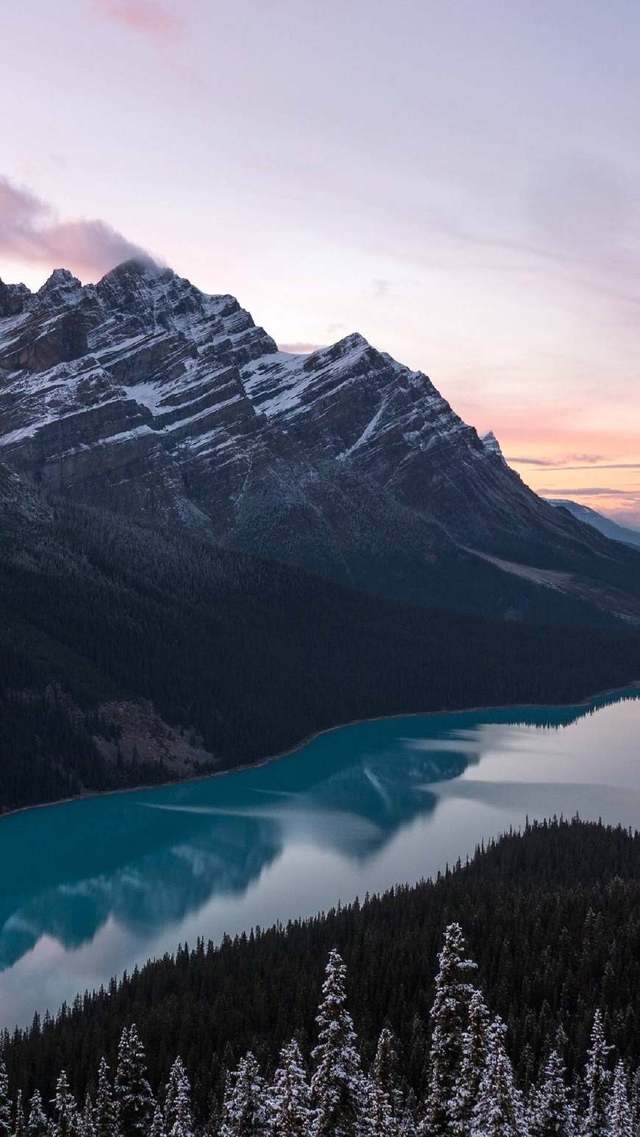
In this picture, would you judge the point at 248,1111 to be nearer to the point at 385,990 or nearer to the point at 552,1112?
the point at 552,1112

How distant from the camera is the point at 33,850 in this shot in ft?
602

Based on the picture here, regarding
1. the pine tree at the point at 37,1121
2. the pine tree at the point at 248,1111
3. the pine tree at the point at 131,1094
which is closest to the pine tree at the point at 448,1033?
the pine tree at the point at 248,1111

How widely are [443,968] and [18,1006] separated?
284 ft

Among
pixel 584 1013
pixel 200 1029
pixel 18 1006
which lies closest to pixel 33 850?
pixel 18 1006

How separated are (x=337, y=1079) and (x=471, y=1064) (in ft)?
16.0

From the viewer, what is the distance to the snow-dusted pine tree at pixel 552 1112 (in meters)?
57.9

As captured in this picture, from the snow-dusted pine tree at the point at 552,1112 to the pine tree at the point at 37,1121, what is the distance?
2582 cm

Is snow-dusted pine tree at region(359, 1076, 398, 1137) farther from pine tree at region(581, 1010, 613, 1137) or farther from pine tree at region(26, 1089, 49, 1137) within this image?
pine tree at region(26, 1089, 49, 1137)

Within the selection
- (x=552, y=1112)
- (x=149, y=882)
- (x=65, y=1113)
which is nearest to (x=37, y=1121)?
(x=65, y=1113)

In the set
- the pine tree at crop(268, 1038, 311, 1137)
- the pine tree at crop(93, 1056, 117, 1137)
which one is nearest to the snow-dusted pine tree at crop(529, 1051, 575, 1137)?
the pine tree at crop(268, 1038, 311, 1137)

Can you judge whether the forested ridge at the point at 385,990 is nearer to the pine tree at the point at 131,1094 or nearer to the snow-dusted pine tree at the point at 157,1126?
the pine tree at the point at 131,1094

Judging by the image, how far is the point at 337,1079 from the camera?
143ft

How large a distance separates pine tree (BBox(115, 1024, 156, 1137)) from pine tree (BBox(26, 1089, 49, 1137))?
4.10m

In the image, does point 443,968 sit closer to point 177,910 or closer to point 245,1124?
point 245,1124
